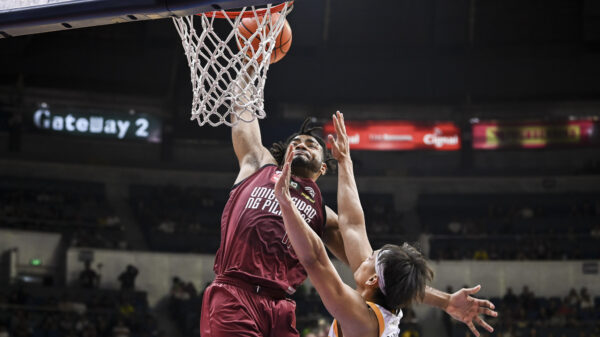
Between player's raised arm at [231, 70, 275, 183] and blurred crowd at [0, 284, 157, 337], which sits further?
blurred crowd at [0, 284, 157, 337]

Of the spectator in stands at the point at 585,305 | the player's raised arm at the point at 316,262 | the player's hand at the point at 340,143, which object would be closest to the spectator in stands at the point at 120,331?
the spectator in stands at the point at 585,305

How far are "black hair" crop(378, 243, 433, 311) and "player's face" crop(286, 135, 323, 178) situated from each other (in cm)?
106

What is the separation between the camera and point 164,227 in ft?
63.2

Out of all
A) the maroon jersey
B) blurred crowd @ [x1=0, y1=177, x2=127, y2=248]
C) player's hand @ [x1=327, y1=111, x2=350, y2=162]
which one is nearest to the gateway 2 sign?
blurred crowd @ [x1=0, y1=177, x2=127, y2=248]

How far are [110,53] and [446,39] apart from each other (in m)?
10.5

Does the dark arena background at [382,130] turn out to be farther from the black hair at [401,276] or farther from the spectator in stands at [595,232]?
the black hair at [401,276]

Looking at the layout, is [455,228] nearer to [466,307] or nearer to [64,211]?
[64,211]

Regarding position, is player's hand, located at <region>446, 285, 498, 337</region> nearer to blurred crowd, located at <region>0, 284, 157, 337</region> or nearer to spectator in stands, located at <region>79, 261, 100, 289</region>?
blurred crowd, located at <region>0, 284, 157, 337</region>

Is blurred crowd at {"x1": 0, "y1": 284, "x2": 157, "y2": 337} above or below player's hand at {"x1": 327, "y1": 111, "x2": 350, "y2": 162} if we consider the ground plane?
below

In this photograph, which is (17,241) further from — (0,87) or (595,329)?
(595,329)

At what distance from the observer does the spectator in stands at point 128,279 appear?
55.4 ft

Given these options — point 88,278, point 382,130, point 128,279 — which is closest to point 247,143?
point 88,278

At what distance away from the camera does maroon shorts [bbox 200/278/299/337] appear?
145 inches

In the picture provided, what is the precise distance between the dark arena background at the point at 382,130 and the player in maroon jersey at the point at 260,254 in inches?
568
